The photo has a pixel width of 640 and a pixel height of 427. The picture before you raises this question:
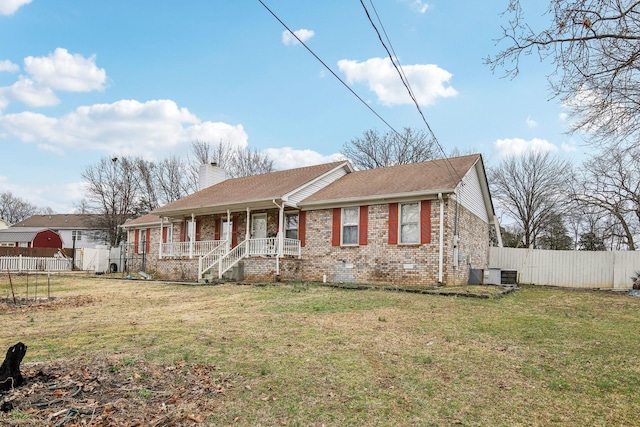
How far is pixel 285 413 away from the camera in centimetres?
370

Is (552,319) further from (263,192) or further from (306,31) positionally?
(263,192)

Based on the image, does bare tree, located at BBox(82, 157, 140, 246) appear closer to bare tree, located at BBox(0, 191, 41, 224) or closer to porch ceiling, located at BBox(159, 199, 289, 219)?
porch ceiling, located at BBox(159, 199, 289, 219)

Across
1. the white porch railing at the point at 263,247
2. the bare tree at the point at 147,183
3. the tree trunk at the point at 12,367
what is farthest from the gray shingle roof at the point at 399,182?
the bare tree at the point at 147,183

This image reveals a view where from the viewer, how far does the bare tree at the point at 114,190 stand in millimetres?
39281

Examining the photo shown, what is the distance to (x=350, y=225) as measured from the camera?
52.0 feet

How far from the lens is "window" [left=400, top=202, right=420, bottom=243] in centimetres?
1434

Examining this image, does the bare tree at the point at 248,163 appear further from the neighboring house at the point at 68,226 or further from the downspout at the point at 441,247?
the neighboring house at the point at 68,226

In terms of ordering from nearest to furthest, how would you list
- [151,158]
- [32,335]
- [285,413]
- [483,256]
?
[285,413]
[32,335]
[483,256]
[151,158]

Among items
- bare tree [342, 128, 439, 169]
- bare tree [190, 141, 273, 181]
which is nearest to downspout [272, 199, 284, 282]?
bare tree [342, 128, 439, 169]

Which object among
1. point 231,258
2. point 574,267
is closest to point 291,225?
Answer: point 231,258

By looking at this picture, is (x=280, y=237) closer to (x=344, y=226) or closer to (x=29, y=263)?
(x=344, y=226)

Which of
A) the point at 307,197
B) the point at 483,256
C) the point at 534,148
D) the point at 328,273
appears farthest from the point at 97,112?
the point at 534,148

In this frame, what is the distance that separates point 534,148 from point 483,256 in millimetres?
16542

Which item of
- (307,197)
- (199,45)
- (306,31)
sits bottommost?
(307,197)
